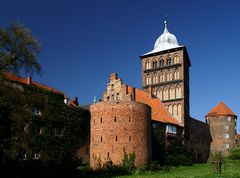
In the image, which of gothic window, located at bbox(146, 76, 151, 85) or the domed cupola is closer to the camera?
gothic window, located at bbox(146, 76, 151, 85)

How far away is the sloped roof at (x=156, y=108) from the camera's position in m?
46.8

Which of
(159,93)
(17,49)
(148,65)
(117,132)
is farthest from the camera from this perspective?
(148,65)

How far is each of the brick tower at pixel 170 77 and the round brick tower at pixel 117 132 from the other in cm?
1569

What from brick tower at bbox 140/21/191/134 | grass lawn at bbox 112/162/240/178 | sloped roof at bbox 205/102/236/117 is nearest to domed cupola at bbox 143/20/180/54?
brick tower at bbox 140/21/191/134

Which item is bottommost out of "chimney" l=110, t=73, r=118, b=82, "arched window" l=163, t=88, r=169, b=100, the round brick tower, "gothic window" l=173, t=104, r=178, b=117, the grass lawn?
the grass lawn

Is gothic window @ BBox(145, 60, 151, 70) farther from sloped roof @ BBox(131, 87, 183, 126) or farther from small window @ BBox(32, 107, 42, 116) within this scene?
small window @ BBox(32, 107, 42, 116)

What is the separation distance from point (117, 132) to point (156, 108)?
13311mm

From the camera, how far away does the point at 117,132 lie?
121 feet

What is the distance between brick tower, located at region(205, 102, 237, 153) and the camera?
63.2 metres

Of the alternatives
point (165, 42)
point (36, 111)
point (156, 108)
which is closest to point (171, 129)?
point (156, 108)

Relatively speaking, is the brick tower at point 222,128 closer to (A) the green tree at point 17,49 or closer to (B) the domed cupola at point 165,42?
(B) the domed cupola at point 165,42

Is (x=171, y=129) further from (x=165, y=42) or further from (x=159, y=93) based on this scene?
(x=165, y=42)

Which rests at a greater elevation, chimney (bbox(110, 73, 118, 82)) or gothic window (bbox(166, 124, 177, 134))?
chimney (bbox(110, 73, 118, 82))

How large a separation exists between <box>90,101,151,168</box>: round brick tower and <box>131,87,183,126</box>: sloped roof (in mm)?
7272
